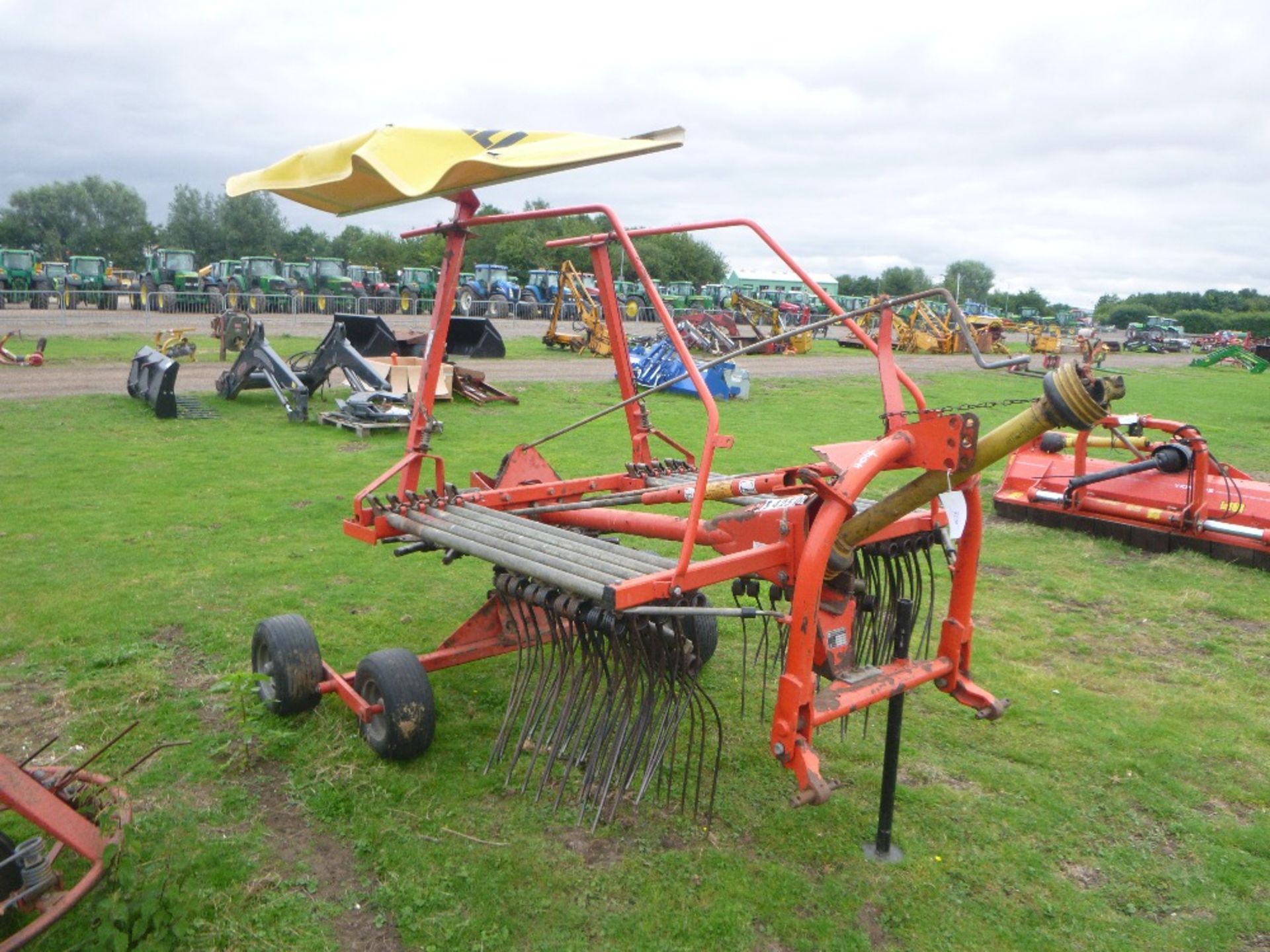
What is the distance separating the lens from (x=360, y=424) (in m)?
12.0

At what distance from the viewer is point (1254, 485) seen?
7.51m

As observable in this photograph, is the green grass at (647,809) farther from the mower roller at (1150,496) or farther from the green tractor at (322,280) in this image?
the green tractor at (322,280)

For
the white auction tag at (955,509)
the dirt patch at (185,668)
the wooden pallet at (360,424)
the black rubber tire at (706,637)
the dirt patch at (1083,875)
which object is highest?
the white auction tag at (955,509)

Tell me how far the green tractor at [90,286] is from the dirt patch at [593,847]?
107 ft

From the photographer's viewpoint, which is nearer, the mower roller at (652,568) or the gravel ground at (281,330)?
the mower roller at (652,568)

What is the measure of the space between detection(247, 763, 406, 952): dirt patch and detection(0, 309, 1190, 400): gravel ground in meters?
12.2

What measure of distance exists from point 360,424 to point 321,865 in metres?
9.22

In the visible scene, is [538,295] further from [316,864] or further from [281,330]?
[316,864]

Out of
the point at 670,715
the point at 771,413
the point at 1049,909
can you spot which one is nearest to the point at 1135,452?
the point at 1049,909

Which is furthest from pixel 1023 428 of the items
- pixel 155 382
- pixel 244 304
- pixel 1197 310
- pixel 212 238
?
pixel 1197 310

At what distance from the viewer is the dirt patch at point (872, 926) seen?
3.04 metres

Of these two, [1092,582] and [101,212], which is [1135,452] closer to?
[1092,582]

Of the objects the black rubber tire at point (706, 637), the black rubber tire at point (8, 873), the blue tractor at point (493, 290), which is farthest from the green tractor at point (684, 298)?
the black rubber tire at point (8, 873)

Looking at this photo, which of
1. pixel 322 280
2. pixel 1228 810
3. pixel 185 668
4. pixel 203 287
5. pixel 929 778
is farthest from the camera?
pixel 322 280
